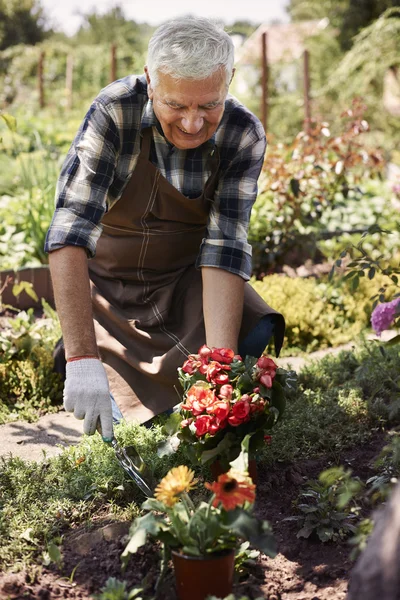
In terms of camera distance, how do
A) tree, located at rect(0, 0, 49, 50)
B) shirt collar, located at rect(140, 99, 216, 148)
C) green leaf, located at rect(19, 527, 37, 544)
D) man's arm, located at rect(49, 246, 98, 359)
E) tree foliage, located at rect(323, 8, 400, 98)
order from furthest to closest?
tree, located at rect(0, 0, 49, 50)
tree foliage, located at rect(323, 8, 400, 98)
shirt collar, located at rect(140, 99, 216, 148)
man's arm, located at rect(49, 246, 98, 359)
green leaf, located at rect(19, 527, 37, 544)

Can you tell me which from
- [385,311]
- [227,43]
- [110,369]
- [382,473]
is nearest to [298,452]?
[382,473]

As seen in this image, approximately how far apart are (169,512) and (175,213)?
4.48 feet

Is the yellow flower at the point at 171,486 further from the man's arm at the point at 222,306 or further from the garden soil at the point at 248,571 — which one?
the man's arm at the point at 222,306

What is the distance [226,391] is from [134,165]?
3.31 ft

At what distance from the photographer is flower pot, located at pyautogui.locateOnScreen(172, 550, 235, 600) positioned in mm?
1466

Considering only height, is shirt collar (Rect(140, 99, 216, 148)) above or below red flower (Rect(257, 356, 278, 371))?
above

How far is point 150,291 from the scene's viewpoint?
2770 millimetres

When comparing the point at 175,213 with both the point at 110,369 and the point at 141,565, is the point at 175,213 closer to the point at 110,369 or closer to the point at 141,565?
the point at 110,369

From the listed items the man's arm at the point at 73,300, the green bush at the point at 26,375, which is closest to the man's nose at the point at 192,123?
the man's arm at the point at 73,300

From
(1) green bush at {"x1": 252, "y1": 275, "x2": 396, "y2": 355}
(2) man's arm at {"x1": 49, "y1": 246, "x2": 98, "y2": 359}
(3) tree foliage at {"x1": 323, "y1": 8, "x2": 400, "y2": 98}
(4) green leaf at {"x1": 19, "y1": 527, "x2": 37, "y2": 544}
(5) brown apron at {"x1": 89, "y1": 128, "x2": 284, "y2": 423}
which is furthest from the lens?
(3) tree foliage at {"x1": 323, "y1": 8, "x2": 400, "y2": 98}

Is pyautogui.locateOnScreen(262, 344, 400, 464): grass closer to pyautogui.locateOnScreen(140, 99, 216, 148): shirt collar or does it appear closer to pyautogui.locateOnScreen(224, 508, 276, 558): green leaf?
pyautogui.locateOnScreen(224, 508, 276, 558): green leaf

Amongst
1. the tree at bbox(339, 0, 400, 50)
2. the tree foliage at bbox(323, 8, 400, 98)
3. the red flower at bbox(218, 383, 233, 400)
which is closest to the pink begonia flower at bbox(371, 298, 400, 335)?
the red flower at bbox(218, 383, 233, 400)

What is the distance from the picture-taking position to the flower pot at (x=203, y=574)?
1.47 metres

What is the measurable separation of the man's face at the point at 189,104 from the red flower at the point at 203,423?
2.94ft
